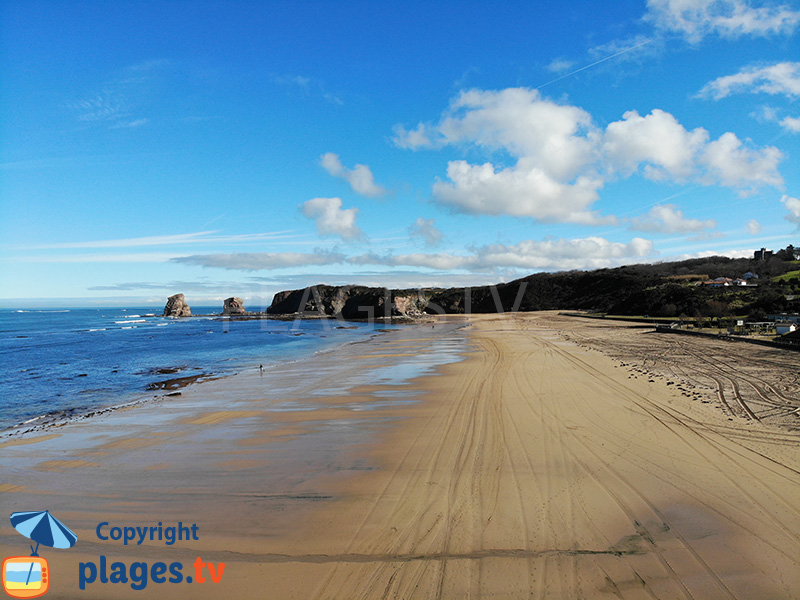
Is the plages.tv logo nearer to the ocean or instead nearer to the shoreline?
the shoreline

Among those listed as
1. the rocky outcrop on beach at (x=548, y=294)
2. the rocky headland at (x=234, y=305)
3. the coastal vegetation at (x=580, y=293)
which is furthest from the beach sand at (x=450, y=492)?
the rocky headland at (x=234, y=305)

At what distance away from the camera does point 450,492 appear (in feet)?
22.9

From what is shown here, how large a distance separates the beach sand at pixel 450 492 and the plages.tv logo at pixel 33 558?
0.51 ft

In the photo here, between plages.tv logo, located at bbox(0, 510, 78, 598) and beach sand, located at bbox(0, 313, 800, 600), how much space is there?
156 mm

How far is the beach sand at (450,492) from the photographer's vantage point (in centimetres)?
482

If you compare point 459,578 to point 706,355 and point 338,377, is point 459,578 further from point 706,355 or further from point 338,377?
point 706,355

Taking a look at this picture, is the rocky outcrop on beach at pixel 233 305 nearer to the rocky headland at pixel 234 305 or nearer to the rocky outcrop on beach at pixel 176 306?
the rocky headland at pixel 234 305

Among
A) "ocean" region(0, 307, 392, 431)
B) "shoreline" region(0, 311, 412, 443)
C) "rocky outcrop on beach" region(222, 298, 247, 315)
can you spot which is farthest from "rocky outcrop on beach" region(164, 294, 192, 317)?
"shoreline" region(0, 311, 412, 443)

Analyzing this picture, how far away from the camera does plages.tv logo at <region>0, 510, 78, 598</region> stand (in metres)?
5.04

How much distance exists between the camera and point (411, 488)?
7.24 meters

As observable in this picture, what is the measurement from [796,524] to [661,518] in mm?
1714

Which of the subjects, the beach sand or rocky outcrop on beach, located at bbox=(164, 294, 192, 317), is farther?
rocky outcrop on beach, located at bbox=(164, 294, 192, 317)

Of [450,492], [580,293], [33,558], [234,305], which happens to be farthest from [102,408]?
[234,305]

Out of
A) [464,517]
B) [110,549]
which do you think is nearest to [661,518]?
[464,517]
